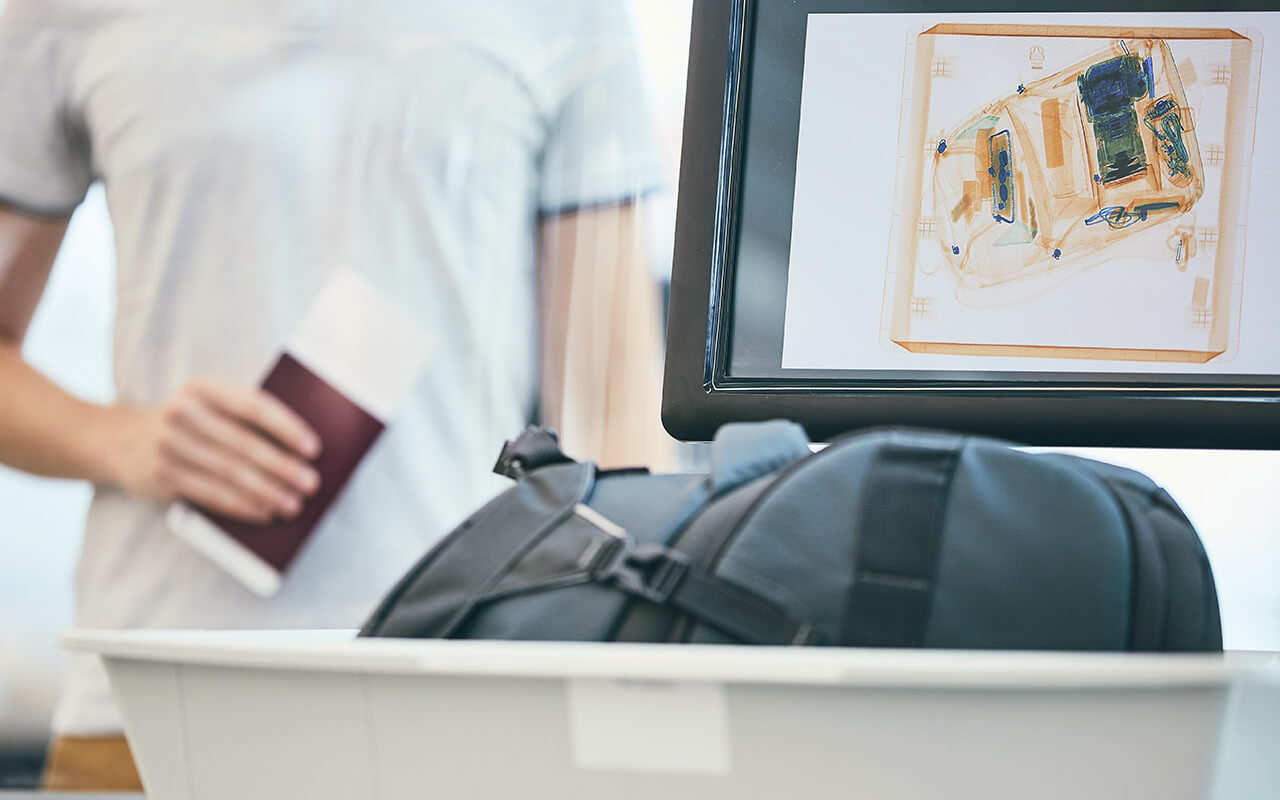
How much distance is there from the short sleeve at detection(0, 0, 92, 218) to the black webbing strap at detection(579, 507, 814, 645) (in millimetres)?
758

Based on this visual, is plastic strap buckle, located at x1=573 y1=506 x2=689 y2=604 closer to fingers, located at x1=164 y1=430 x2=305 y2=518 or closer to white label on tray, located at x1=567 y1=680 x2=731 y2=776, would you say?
white label on tray, located at x1=567 y1=680 x2=731 y2=776

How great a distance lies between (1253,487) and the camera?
763 millimetres

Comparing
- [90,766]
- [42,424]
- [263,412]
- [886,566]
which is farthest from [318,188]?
[886,566]

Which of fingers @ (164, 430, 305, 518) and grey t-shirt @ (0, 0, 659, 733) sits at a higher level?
grey t-shirt @ (0, 0, 659, 733)

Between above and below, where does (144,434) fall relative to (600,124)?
below

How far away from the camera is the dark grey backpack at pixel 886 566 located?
35cm

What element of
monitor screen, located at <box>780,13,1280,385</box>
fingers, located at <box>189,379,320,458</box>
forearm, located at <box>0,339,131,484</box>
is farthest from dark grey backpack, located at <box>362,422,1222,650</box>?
forearm, located at <box>0,339,131,484</box>

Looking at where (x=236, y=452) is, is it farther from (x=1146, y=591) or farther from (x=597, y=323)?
(x=1146, y=591)

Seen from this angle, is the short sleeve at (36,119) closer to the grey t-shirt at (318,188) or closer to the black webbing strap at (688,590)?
the grey t-shirt at (318,188)

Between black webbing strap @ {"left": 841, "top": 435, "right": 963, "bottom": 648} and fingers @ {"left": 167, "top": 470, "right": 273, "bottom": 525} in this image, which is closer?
black webbing strap @ {"left": 841, "top": 435, "right": 963, "bottom": 648}

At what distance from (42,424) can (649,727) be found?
821 mm

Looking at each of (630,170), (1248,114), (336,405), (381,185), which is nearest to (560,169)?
(630,170)

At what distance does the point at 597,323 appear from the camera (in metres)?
0.87

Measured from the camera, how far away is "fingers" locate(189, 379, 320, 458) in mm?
774
